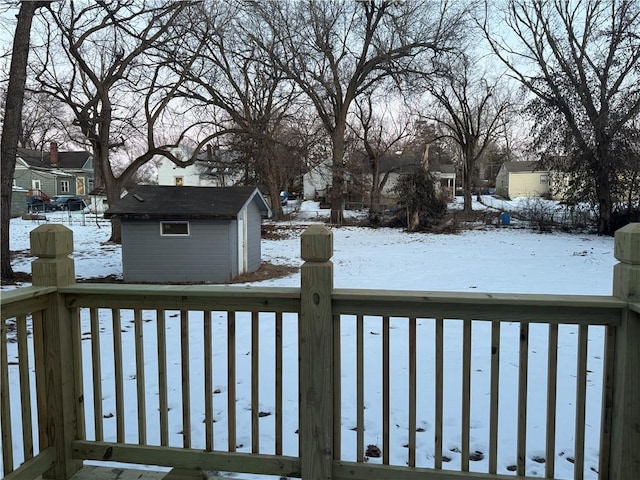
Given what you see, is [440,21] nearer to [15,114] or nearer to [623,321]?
[15,114]

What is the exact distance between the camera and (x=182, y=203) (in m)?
10.2

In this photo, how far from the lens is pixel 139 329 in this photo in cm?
223

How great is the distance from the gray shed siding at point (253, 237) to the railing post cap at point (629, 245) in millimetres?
9464

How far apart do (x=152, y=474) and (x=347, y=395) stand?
1.80 meters

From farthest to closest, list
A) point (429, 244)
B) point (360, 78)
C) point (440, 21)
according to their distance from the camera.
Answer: point (360, 78), point (440, 21), point (429, 244)

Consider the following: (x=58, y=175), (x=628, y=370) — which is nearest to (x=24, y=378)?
(x=628, y=370)

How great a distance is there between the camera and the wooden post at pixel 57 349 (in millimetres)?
2207

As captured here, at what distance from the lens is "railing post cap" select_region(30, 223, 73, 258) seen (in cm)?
219

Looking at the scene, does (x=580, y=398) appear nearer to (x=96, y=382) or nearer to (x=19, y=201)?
(x=96, y=382)

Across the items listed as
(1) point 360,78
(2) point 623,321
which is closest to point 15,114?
(2) point 623,321

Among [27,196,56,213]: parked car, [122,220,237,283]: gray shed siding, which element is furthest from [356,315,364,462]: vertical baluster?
[27,196,56,213]: parked car

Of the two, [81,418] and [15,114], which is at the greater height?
[15,114]

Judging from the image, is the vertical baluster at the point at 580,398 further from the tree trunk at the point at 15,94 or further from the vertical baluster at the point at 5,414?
the tree trunk at the point at 15,94

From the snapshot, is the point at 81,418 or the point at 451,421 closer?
the point at 81,418
